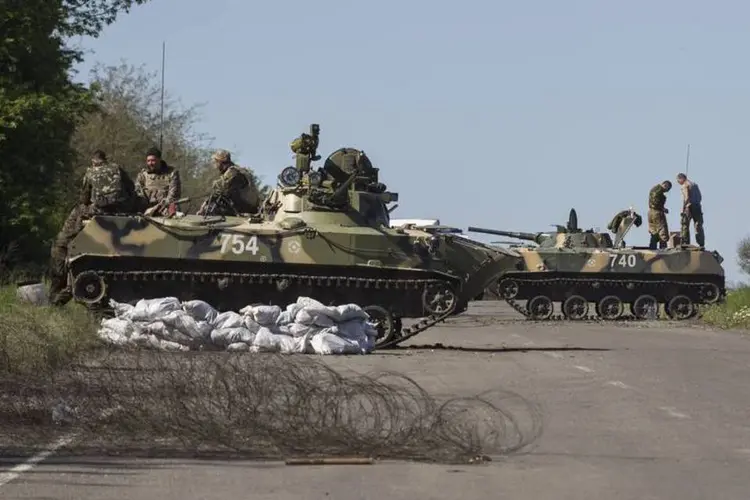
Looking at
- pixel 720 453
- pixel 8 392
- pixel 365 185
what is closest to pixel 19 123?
pixel 365 185

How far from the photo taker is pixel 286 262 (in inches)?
886

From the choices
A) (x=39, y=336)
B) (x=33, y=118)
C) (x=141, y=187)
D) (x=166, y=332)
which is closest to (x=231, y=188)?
(x=141, y=187)

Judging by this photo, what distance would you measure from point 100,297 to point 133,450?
12271 mm

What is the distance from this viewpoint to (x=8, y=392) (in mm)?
11500

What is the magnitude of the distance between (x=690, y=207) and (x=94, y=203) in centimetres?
1973

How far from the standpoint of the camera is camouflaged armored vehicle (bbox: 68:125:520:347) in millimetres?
22219

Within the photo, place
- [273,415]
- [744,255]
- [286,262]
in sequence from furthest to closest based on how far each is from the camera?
[744,255] < [286,262] < [273,415]

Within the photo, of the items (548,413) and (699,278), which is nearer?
(548,413)

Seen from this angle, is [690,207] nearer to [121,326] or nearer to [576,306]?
[576,306]

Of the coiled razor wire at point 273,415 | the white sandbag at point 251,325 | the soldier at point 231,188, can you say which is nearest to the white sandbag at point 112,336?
the white sandbag at point 251,325

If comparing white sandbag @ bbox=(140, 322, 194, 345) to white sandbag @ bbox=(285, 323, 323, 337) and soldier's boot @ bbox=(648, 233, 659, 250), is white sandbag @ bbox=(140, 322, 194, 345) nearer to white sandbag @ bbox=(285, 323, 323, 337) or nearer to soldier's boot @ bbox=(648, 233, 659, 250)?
white sandbag @ bbox=(285, 323, 323, 337)

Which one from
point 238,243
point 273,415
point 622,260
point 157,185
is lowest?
point 273,415

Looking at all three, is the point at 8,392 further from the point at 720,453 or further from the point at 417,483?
the point at 720,453

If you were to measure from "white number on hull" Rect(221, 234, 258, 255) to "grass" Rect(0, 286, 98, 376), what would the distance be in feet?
7.41
